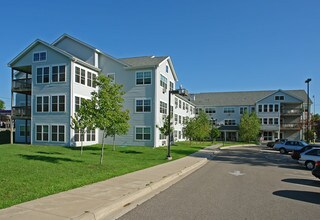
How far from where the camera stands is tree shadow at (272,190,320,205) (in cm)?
865

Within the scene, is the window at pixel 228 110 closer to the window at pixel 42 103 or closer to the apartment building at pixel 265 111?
the apartment building at pixel 265 111

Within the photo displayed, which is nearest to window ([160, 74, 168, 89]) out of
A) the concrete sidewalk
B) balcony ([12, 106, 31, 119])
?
balcony ([12, 106, 31, 119])

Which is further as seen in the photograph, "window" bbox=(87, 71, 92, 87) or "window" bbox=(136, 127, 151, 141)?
"window" bbox=(136, 127, 151, 141)

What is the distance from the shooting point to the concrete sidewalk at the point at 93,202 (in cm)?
605

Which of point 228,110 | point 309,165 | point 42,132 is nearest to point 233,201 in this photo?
point 309,165

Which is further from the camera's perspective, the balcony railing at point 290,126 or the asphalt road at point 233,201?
the balcony railing at point 290,126

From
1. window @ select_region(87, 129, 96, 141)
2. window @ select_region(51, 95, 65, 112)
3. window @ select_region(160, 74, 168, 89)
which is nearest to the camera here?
window @ select_region(51, 95, 65, 112)

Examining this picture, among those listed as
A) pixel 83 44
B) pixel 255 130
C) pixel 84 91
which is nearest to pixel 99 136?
pixel 84 91

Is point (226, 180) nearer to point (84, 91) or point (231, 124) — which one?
point (84, 91)

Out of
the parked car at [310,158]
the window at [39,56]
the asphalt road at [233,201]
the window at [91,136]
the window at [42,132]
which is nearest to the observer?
the asphalt road at [233,201]

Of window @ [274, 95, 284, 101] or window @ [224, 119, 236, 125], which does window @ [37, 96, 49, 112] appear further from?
window @ [274, 95, 284, 101]

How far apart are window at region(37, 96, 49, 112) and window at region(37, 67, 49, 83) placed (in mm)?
1885

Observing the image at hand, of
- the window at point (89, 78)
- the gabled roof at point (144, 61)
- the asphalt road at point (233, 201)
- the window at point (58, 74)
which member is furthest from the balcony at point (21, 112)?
the asphalt road at point (233, 201)

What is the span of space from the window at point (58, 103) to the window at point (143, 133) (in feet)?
29.4
